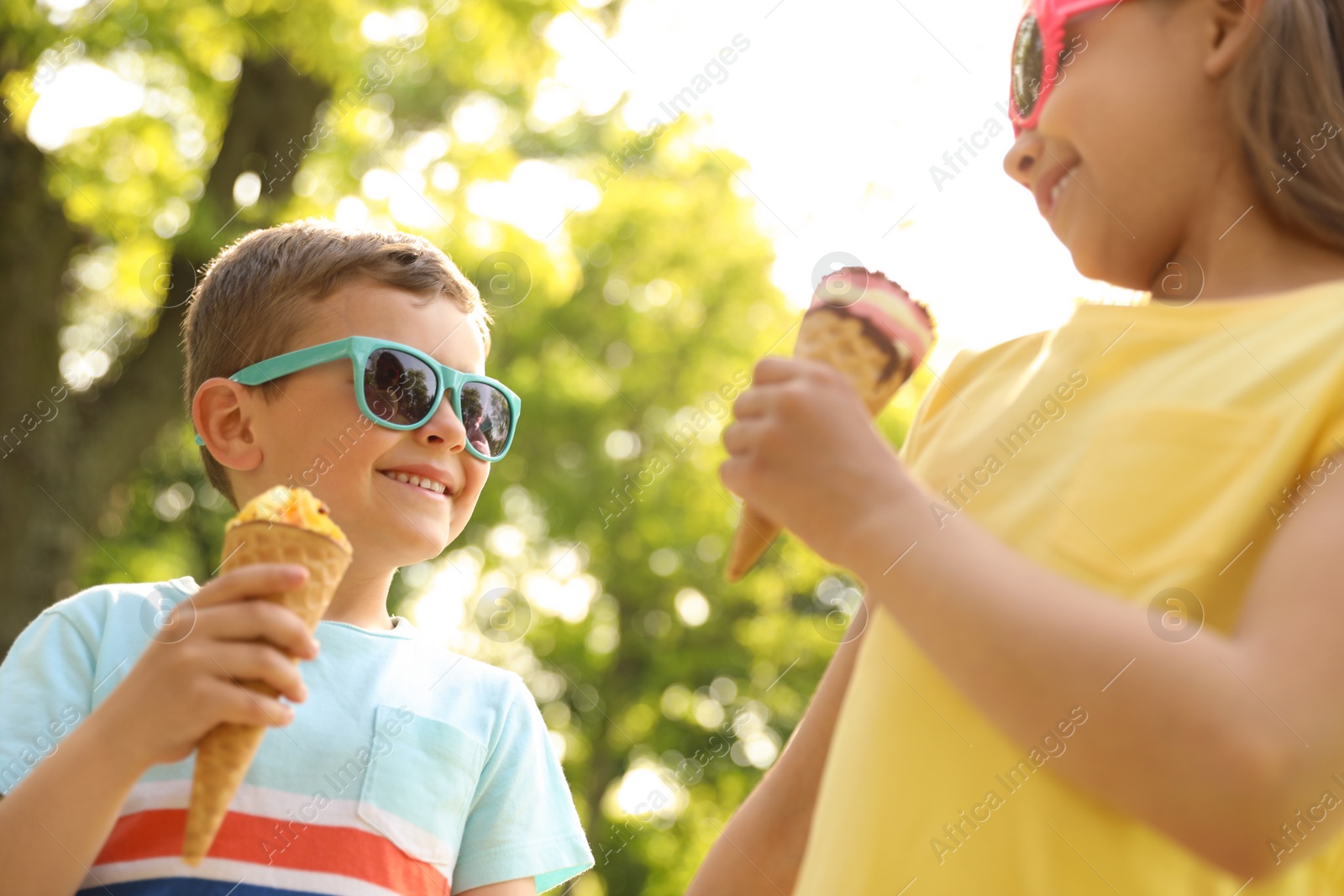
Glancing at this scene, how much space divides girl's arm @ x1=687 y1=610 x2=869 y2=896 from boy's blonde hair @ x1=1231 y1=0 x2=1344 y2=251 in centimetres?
86

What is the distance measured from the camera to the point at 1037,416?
5.30 ft

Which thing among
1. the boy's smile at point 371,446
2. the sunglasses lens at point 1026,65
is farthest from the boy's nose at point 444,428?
the sunglasses lens at point 1026,65

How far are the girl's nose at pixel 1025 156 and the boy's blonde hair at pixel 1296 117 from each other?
0.27 metres

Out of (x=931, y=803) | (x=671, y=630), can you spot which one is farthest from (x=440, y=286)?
(x=671, y=630)

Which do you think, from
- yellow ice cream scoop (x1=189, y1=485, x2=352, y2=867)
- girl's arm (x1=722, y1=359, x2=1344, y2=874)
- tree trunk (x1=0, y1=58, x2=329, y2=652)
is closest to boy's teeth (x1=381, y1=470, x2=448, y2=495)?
yellow ice cream scoop (x1=189, y1=485, x2=352, y2=867)

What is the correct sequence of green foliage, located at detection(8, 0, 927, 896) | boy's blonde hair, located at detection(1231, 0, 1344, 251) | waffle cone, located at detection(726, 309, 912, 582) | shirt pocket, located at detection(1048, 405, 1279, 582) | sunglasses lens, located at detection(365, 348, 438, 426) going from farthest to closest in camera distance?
green foliage, located at detection(8, 0, 927, 896) < sunglasses lens, located at detection(365, 348, 438, 426) < waffle cone, located at detection(726, 309, 912, 582) < boy's blonde hair, located at detection(1231, 0, 1344, 251) < shirt pocket, located at detection(1048, 405, 1279, 582)

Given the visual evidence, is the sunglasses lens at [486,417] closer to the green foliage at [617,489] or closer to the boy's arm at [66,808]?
the boy's arm at [66,808]

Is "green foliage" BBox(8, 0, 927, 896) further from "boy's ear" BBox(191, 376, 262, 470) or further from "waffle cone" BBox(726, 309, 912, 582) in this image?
"waffle cone" BBox(726, 309, 912, 582)

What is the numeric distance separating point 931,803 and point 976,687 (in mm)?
227

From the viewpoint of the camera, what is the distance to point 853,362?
1.78 meters

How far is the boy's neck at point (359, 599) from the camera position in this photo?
2588mm

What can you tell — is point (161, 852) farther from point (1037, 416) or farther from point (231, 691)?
point (1037, 416)

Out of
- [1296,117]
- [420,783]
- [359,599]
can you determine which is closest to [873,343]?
[1296,117]

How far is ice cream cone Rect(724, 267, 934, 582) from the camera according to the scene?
1771mm
